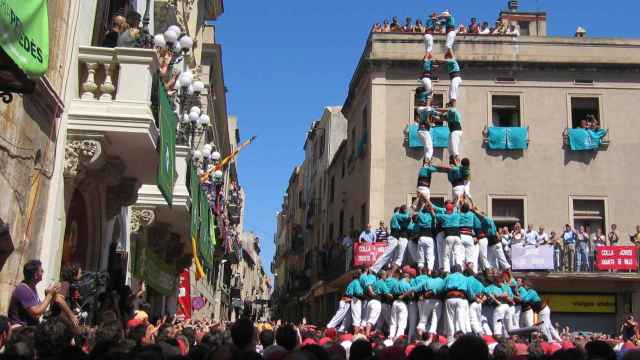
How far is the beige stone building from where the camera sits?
95.7 feet

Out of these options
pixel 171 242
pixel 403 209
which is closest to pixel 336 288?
pixel 171 242

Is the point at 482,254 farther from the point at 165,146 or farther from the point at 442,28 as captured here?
the point at 442,28

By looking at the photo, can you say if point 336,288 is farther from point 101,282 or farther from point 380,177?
point 101,282

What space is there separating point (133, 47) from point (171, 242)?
11.1 m

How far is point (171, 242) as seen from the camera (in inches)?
876

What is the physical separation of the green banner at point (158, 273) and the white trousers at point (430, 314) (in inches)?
309

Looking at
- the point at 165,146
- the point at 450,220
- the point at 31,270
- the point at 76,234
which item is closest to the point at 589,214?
the point at 450,220

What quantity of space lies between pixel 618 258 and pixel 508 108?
7.70 m

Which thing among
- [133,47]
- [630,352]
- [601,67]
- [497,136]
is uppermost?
[601,67]

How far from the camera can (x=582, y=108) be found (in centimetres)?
3033

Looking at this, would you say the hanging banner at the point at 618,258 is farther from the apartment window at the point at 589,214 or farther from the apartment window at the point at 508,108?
the apartment window at the point at 508,108

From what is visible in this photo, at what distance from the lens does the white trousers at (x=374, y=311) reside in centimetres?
1530

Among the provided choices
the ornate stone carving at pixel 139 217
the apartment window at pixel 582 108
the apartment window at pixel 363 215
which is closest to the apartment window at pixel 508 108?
the apartment window at pixel 582 108

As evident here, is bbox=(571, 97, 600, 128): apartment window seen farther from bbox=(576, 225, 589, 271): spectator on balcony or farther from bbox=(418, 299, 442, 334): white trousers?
bbox=(418, 299, 442, 334): white trousers
